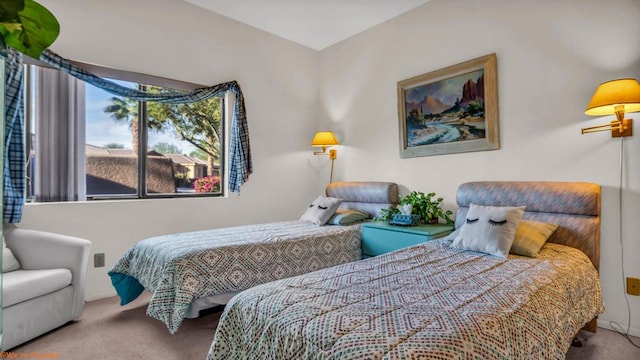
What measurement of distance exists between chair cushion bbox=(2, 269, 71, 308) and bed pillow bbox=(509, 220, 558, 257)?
3033 mm

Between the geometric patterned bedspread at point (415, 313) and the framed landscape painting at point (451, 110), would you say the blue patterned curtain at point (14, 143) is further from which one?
the framed landscape painting at point (451, 110)

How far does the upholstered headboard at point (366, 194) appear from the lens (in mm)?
3502

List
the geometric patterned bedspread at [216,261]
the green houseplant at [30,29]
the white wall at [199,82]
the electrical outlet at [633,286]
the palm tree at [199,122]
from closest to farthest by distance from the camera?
the green houseplant at [30,29] → the geometric patterned bedspread at [216,261] → the electrical outlet at [633,286] → the white wall at [199,82] → the palm tree at [199,122]

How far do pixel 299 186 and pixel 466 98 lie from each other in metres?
2.33

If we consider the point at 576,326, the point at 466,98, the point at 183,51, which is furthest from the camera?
the point at 183,51

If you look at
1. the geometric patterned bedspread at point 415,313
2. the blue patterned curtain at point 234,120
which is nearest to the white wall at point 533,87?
the geometric patterned bedspread at point 415,313

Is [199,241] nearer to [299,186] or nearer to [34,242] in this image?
[34,242]

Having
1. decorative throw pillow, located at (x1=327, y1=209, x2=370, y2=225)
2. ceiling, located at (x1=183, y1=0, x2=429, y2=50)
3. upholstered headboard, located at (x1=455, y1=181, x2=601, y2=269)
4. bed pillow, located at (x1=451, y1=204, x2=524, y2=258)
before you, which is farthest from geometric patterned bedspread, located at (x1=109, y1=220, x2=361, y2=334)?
ceiling, located at (x1=183, y1=0, x2=429, y2=50)

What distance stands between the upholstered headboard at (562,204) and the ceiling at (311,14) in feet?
6.93

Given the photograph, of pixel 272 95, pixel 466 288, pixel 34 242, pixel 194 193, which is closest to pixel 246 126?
pixel 272 95

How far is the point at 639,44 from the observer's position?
2170 mm

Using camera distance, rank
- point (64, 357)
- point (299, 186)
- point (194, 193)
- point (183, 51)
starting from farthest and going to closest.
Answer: point (299, 186) < point (194, 193) < point (183, 51) < point (64, 357)

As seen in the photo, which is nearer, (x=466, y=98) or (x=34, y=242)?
(x=34, y=242)

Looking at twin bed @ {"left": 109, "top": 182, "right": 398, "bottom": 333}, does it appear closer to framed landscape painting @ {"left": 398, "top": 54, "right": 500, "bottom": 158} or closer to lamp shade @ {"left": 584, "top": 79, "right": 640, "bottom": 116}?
framed landscape painting @ {"left": 398, "top": 54, "right": 500, "bottom": 158}
